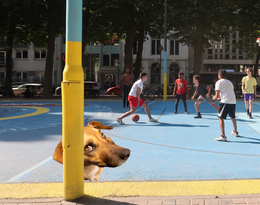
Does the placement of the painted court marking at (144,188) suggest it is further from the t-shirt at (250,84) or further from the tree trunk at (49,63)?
the tree trunk at (49,63)

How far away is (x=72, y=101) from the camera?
380 centimetres

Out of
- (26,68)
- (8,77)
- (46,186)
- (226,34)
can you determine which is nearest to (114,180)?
(46,186)

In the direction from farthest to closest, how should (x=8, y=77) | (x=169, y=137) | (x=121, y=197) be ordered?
(x=8, y=77)
(x=169, y=137)
(x=121, y=197)

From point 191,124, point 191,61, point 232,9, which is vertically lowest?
point 191,124

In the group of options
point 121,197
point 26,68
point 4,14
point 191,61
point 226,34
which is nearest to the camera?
point 121,197

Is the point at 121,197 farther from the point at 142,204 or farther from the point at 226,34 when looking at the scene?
the point at 226,34

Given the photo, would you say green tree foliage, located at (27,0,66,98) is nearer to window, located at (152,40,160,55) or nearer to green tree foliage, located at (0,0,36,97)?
green tree foliage, located at (0,0,36,97)

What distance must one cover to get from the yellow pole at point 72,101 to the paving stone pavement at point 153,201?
21cm

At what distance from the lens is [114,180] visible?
4773 mm

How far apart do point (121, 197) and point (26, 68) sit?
5461 centimetres

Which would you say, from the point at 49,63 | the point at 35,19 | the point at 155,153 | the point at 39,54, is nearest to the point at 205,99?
the point at 155,153

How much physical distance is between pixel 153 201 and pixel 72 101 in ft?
4.63

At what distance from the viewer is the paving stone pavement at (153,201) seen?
12.5 feet

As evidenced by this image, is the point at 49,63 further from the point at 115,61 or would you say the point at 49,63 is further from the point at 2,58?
the point at 2,58
